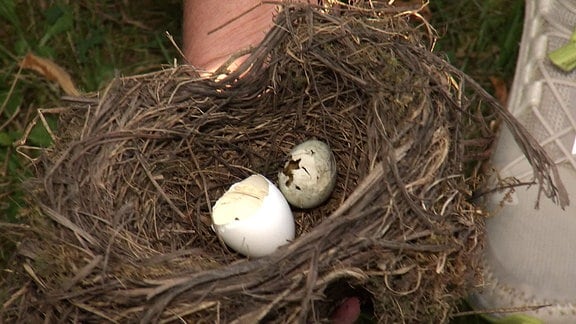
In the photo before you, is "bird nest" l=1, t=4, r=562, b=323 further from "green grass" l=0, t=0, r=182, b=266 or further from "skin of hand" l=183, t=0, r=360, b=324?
"green grass" l=0, t=0, r=182, b=266

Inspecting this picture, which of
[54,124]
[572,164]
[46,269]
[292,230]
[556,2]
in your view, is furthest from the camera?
[54,124]

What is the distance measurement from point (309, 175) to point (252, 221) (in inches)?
6.2

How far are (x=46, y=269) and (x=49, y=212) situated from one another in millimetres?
94

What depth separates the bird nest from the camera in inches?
51.0

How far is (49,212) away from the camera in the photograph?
1.38m

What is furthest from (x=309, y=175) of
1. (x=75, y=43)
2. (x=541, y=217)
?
(x=75, y=43)

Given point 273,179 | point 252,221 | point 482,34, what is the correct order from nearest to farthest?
point 252,221, point 273,179, point 482,34

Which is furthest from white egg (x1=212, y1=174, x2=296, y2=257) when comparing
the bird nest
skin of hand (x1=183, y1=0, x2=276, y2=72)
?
skin of hand (x1=183, y1=0, x2=276, y2=72)

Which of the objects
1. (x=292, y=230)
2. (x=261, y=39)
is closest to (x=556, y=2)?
(x=261, y=39)

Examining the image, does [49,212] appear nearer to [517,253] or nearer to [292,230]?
[292,230]

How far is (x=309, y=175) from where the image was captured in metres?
1.56

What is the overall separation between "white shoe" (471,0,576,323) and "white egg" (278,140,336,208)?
0.38 metres

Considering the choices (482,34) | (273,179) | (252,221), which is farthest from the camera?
(482,34)

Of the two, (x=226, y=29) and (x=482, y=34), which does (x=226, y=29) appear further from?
(x=482, y=34)
